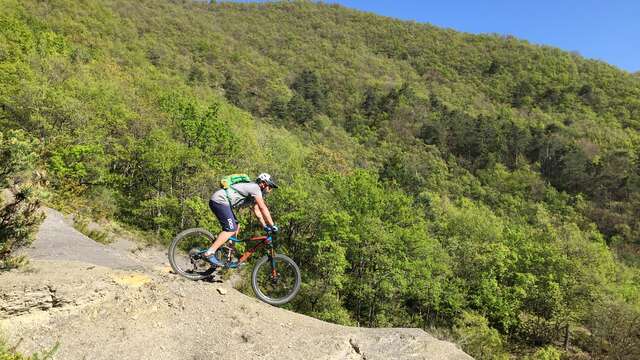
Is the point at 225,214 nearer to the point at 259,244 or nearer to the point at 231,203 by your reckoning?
the point at 231,203

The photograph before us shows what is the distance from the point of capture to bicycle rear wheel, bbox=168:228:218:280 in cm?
832

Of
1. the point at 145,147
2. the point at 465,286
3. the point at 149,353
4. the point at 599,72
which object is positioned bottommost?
the point at 465,286

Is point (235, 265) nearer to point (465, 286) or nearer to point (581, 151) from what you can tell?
point (465, 286)

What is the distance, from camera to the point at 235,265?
8.45 m

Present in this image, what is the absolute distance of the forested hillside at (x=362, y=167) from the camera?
31.1 m

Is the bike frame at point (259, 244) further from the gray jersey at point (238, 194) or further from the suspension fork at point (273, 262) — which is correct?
the gray jersey at point (238, 194)

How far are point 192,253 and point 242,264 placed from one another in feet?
3.35

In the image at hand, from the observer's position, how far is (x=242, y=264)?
871 centimetres

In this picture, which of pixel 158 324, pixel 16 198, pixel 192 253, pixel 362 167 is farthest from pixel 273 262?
pixel 362 167

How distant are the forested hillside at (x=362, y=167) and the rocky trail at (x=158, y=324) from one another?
199 cm

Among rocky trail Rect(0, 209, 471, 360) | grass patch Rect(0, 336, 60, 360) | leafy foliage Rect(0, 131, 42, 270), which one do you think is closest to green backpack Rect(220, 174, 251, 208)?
rocky trail Rect(0, 209, 471, 360)

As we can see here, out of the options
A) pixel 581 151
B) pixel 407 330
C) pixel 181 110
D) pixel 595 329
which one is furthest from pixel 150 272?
pixel 581 151

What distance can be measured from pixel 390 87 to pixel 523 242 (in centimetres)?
10017

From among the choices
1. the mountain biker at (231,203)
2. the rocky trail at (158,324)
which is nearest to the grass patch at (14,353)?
the rocky trail at (158,324)
